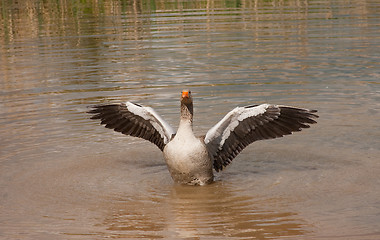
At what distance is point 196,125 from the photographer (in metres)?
14.4

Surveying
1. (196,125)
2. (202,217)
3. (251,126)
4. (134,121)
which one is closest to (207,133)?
(251,126)

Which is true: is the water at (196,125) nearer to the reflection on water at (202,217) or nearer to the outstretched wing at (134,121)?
the reflection on water at (202,217)

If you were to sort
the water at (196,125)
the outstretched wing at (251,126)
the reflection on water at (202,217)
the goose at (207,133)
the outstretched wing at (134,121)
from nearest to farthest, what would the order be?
1. the reflection on water at (202,217)
2. the water at (196,125)
3. the goose at (207,133)
4. the outstretched wing at (251,126)
5. the outstretched wing at (134,121)

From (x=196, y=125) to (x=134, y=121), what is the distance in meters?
2.68

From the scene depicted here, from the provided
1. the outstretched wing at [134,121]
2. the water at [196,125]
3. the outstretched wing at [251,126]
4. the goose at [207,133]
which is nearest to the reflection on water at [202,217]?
the water at [196,125]

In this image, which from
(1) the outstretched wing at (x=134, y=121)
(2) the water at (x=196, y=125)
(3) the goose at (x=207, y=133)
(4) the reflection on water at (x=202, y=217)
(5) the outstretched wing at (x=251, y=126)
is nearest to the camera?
(4) the reflection on water at (x=202, y=217)

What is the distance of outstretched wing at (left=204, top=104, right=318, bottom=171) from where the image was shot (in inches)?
428

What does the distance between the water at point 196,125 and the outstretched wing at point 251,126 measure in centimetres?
53

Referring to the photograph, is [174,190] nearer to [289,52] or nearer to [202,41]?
[289,52]

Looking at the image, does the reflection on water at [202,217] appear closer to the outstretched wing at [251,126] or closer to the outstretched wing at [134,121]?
the outstretched wing at [251,126]

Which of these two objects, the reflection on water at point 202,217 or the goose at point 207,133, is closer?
the reflection on water at point 202,217

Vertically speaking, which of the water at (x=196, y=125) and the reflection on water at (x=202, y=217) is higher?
the water at (x=196, y=125)

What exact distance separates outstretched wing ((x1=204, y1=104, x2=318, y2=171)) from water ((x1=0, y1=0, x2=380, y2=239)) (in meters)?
0.53

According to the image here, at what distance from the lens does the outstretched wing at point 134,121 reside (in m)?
11.5
